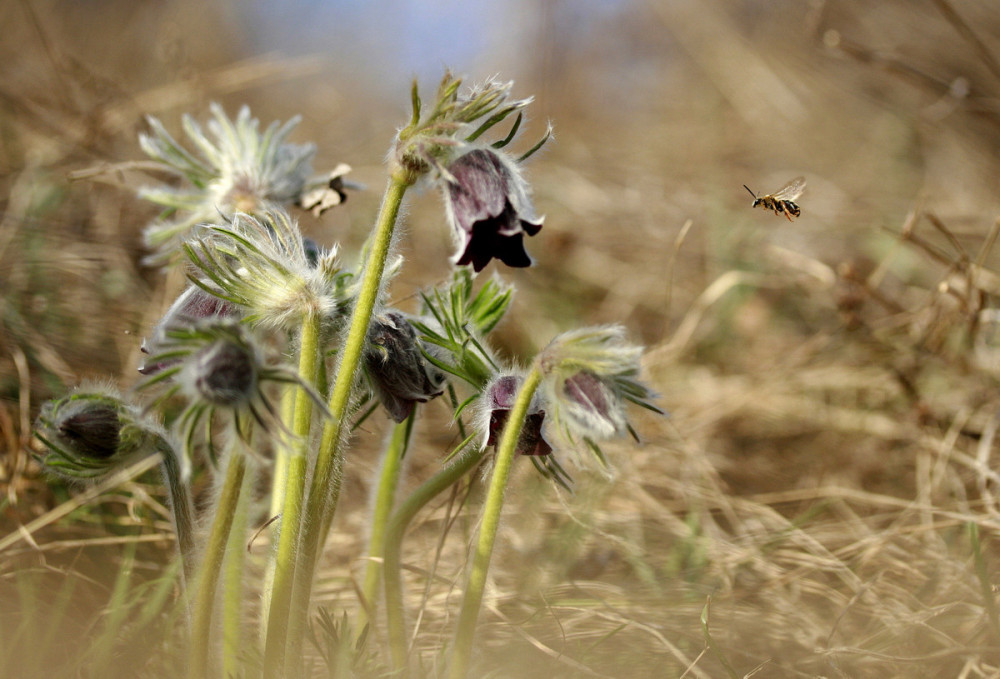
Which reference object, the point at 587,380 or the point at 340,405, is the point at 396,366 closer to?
the point at 340,405

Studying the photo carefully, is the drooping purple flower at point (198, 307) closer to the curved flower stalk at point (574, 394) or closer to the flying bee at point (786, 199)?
the curved flower stalk at point (574, 394)

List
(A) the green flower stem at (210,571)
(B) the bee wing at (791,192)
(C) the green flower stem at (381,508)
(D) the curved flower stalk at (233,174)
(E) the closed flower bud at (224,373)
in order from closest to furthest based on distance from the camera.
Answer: (E) the closed flower bud at (224,373)
(A) the green flower stem at (210,571)
(C) the green flower stem at (381,508)
(B) the bee wing at (791,192)
(D) the curved flower stalk at (233,174)

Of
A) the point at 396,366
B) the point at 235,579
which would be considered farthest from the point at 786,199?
the point at 235,579

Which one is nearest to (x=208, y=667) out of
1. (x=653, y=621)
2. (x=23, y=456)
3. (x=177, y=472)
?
(x=177, y=472)

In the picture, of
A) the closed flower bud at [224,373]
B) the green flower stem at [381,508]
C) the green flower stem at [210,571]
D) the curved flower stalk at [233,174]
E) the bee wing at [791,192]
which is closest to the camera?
the closed flower bud at [224,373]

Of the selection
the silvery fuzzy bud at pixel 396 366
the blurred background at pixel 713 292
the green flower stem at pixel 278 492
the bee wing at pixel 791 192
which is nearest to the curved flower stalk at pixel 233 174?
the blurred background at pixel 713 292

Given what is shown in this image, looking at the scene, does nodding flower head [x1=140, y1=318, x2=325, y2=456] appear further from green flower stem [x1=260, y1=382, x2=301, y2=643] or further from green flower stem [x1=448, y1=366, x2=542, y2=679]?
green flower stem [x1=448, y1=366, x2=542, y2=679]
